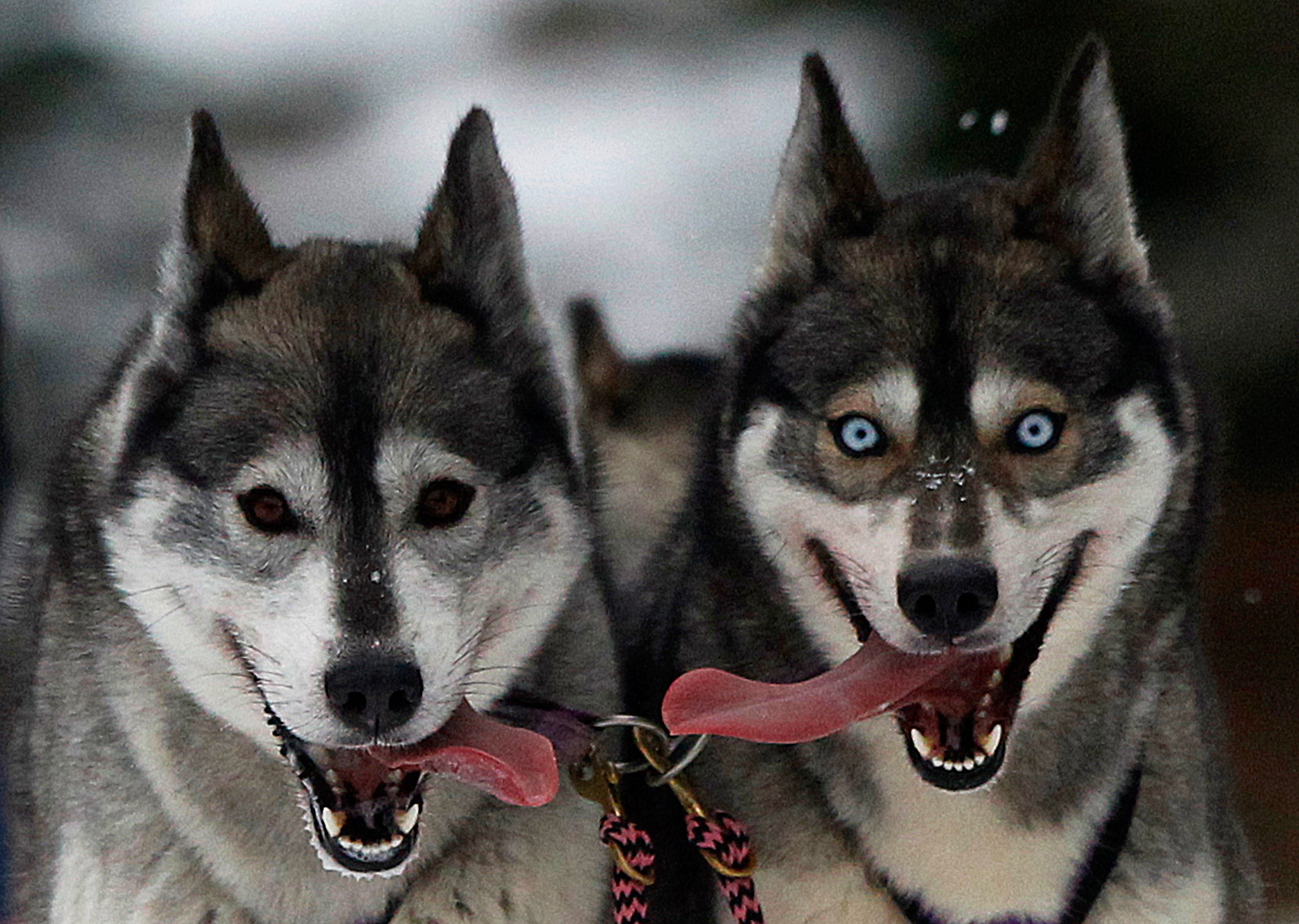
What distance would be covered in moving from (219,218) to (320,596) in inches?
19.5

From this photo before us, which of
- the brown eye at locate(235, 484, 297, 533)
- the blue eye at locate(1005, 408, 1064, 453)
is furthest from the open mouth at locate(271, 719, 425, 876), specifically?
the blue eye at locate(1005, 408, 1064, 453)

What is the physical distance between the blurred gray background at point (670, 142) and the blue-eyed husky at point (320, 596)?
1835 millimetres

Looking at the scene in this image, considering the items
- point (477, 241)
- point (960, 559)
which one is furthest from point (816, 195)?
point (960, 559)

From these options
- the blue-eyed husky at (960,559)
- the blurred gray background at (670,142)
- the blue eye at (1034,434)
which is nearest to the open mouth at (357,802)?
the blue-eyed husky at (960,559)

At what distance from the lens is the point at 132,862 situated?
1.76m

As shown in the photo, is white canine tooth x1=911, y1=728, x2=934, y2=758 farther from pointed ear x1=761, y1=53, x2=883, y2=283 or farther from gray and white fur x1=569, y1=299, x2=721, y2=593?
gray and white fur x1=569, y1=299, x2=721, y2=593

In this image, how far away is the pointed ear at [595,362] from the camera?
3.11m

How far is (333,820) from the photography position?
1580 mm

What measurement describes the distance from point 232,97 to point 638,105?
1.64 m

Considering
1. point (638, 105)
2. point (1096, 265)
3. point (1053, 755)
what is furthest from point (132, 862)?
point (638, 105)

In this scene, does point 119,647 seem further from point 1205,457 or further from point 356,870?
point 1205,457

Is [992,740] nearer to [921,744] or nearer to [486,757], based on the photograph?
[921,744]

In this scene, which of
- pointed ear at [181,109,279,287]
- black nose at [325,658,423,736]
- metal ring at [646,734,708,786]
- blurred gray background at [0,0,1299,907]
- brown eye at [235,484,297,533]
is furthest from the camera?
blurred gray background at [0,0,1299,907]

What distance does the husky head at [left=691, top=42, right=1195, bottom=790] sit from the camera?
164 centimetres
